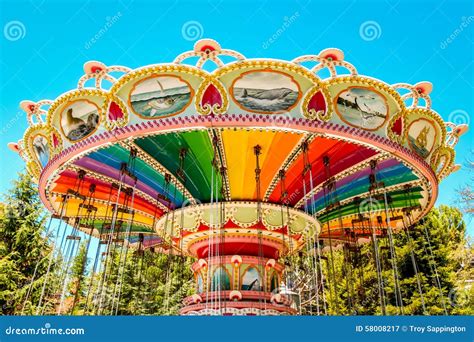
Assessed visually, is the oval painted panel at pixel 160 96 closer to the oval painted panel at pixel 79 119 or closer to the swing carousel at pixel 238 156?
the swing carousel at pixel 238 156

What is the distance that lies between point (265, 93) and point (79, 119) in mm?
3415

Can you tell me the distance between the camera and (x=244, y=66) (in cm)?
612

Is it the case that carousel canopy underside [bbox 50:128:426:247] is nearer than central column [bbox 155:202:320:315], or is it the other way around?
carousel canopy underside [bbox 50:128:426:247]

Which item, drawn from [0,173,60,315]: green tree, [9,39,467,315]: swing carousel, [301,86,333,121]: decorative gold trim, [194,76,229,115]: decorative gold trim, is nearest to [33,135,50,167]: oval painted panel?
[9,39,467,315]: swing carousel

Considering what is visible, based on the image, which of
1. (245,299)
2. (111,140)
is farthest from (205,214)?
(111,140)

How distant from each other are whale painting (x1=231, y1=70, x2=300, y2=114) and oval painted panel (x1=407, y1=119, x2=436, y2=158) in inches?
105

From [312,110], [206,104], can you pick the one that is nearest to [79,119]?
[206,104]

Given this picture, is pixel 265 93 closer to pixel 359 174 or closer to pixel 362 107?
pixel 362 107

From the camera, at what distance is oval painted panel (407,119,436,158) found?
7.59 metres

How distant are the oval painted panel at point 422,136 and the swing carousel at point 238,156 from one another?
0.04 metres

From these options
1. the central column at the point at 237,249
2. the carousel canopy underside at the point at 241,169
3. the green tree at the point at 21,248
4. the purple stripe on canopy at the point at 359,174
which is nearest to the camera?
the carousel canopy underside at the point at 241,169

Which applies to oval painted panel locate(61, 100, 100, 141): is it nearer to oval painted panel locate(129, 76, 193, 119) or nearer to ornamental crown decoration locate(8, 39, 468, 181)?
ornamental crown decoration locate(8, 39, 468, 181)

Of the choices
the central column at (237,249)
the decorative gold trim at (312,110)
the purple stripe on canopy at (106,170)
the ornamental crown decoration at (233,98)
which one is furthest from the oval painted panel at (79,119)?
the decorative gold trim at (312,110)

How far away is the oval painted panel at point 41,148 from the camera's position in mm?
8333
